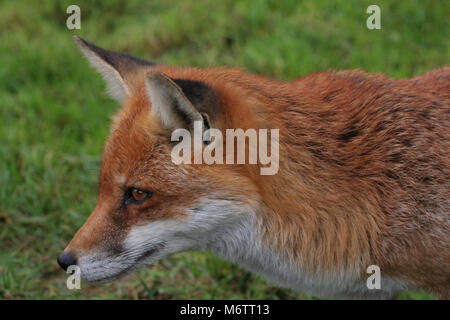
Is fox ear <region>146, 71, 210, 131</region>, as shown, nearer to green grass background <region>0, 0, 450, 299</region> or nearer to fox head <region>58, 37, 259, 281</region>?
fox head <region>58, 37, 259, 281</region>

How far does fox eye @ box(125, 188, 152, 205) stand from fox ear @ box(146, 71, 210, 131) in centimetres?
42

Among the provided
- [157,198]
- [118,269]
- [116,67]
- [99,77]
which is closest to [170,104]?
[157,198]

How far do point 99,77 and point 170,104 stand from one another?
4.73 metres

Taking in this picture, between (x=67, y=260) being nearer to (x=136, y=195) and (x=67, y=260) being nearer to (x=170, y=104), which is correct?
(x=136, y=195)

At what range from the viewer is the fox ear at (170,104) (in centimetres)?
300

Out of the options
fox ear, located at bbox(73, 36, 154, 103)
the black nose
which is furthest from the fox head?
fox ear, located at bbox(73, 36, 154, 103)

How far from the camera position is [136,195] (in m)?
3.34

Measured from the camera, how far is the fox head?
10.7 ft

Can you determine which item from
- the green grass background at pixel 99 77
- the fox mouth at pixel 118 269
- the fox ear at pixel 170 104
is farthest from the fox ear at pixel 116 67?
the green grass background at pixel 99 77

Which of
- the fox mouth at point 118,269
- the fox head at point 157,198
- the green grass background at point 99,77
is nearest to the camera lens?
the fox head at point 157,198

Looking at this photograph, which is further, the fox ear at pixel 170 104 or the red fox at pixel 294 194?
the red fox at pixel 294 194

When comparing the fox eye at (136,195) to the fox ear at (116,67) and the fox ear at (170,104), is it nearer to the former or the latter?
the fox ear at (170,104)

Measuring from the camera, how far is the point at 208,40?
7844 millimetres

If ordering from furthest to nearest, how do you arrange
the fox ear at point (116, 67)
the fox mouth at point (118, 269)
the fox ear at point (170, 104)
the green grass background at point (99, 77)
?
the green grass background at point (99, 77) < the fox ear at point (116, 67) < the fox mouth at point (118, 269) < the fox ear at point (170, 104)
